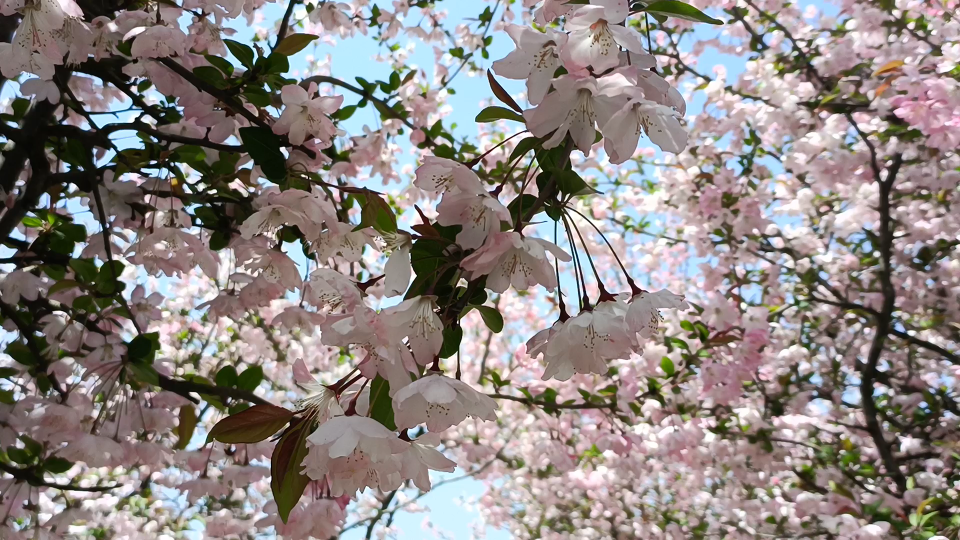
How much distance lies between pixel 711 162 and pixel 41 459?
3355 mm

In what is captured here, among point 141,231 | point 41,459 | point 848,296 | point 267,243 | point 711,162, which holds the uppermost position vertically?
point 711,162

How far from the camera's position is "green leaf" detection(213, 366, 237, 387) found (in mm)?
1547

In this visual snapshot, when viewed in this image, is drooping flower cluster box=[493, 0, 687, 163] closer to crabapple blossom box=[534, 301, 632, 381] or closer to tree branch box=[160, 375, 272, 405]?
crabapple blossom box=[534, 301, 632, 381]

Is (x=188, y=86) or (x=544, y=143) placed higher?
(x=188, y=86)

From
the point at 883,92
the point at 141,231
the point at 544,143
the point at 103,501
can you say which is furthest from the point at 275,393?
the point at 544,143

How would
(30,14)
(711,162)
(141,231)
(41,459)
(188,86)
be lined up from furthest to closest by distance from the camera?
(711,162) → (41,459) → (141,231) → (188,86) → (30,14)

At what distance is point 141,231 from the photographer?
1479 millimetres

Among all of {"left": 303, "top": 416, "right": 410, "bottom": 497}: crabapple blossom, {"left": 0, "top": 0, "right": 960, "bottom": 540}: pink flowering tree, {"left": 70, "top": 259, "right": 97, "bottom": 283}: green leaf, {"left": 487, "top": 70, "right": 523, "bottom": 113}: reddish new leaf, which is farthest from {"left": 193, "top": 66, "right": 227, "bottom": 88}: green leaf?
{"left": 303, "top": 416, "right": 410, "bottom": 497}: crabapple blossom

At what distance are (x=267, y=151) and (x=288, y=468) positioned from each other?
0.72 meters

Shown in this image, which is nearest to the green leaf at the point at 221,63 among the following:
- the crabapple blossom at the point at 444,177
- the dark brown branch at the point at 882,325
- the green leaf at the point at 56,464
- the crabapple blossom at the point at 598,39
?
the crabapple blossom at the point at 444,177

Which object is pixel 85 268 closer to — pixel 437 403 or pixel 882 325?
pixel 437 403

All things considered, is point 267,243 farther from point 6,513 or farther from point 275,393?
point 275,393

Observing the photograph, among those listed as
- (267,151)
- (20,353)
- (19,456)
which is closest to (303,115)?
(267,151)

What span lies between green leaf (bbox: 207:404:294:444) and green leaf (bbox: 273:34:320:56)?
861 mm
